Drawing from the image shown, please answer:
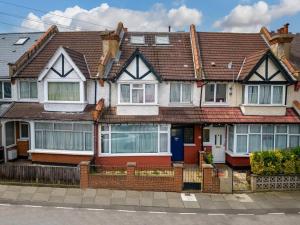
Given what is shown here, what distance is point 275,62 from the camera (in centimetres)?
1964

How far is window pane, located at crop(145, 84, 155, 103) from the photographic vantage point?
1976 cm

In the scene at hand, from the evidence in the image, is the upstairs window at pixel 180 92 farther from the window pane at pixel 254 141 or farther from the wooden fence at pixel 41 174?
the wooden fence at pixel 41 174

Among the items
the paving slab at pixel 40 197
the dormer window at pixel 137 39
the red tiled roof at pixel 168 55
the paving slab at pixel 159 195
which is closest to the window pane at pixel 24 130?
the red tiled roof at pixel 168 55

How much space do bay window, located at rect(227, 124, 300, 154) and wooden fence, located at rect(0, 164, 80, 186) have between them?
1029 centimetres

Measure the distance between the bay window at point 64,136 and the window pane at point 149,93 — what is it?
157 inches

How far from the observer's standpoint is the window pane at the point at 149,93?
1976cm

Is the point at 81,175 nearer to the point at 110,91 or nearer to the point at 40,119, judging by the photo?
the point at 40,119

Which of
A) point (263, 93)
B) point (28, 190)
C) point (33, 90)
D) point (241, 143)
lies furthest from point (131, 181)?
point (263, 93)

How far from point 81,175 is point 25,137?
832 cm

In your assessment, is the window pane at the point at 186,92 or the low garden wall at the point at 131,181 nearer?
the low garden wall at the point at 131,181

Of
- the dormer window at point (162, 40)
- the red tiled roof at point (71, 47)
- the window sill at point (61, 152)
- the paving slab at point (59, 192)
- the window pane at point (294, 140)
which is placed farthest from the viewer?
the dormer window at point (162, 40)

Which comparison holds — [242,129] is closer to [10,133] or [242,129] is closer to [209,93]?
[209,93]

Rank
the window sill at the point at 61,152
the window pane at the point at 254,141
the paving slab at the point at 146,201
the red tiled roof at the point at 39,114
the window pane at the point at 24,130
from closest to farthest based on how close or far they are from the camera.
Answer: the paving slab at the point at 146,201, the red tiled roof at the point at 39,114, the window sill at the point at 61,152, the window pane at the point at 254,141, the window pane at the point at 24,130

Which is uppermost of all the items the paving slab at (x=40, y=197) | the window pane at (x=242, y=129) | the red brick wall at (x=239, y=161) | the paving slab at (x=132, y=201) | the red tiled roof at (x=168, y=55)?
the red tiled roof at (x=168, y=55)
